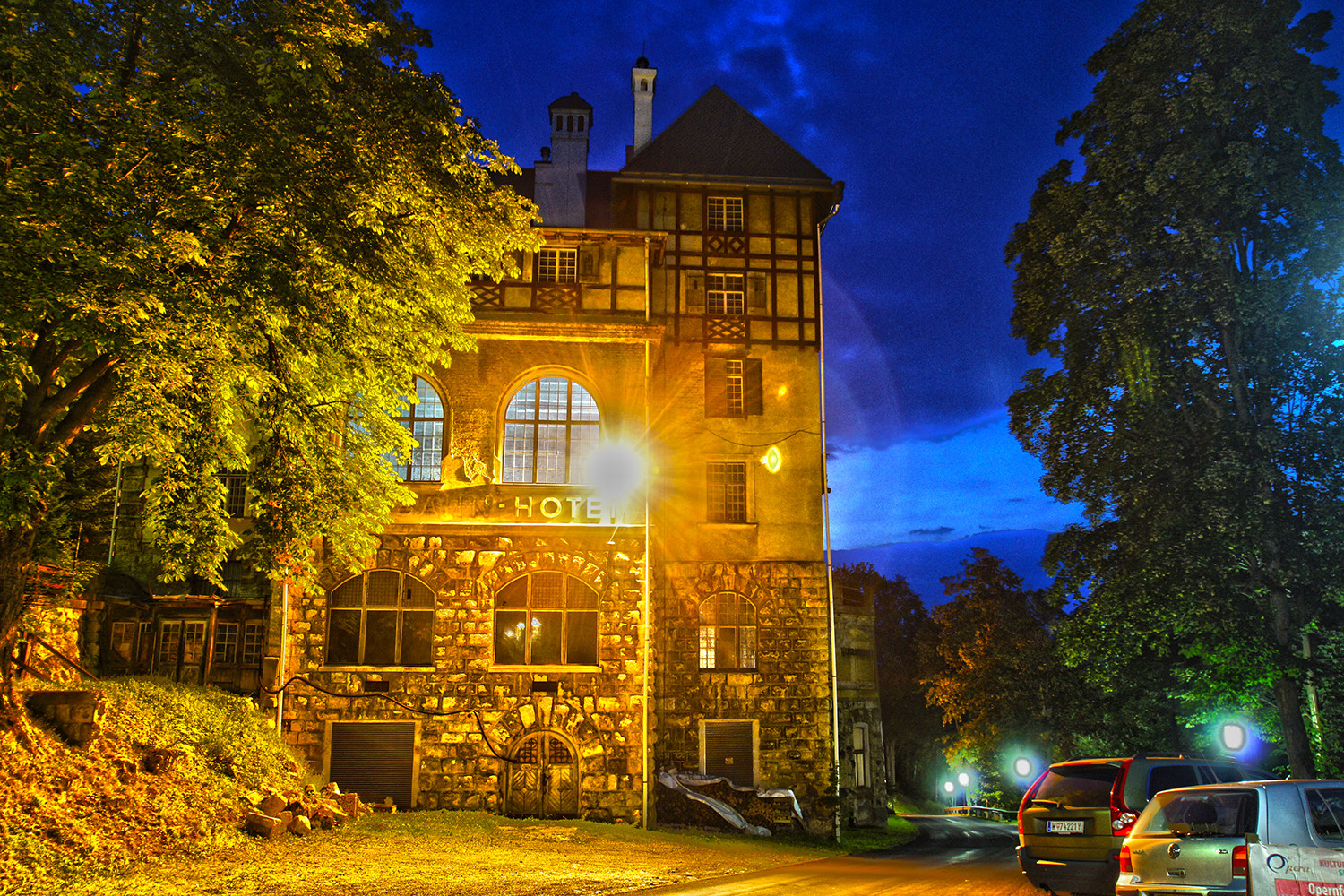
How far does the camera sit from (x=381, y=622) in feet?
68.4

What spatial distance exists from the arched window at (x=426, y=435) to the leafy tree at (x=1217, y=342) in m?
14.3

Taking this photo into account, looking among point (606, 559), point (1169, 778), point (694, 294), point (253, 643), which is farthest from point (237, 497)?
point (1169, 778)

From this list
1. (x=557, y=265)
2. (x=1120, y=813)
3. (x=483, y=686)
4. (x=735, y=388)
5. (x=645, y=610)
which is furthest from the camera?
(x=735, y=388)

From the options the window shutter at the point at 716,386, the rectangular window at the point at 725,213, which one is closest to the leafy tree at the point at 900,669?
the window shutter at the point at 716,386

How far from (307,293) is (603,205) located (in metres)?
20.3

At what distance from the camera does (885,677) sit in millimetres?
57062

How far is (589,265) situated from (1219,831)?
18375 millimetres

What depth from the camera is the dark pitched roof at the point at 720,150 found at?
2845 centimetres

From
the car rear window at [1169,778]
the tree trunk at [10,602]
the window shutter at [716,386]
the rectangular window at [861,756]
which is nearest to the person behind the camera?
the car rear window at [1169,778]

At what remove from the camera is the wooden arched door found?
66.0 ft

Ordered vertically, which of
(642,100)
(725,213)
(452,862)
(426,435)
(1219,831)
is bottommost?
(452,862)

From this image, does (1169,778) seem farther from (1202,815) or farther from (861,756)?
(861,756)

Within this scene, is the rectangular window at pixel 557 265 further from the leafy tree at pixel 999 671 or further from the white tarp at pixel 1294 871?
the leafy tree at pixel 999 671

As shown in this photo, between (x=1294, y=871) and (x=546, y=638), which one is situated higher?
(x=546, y=638)
